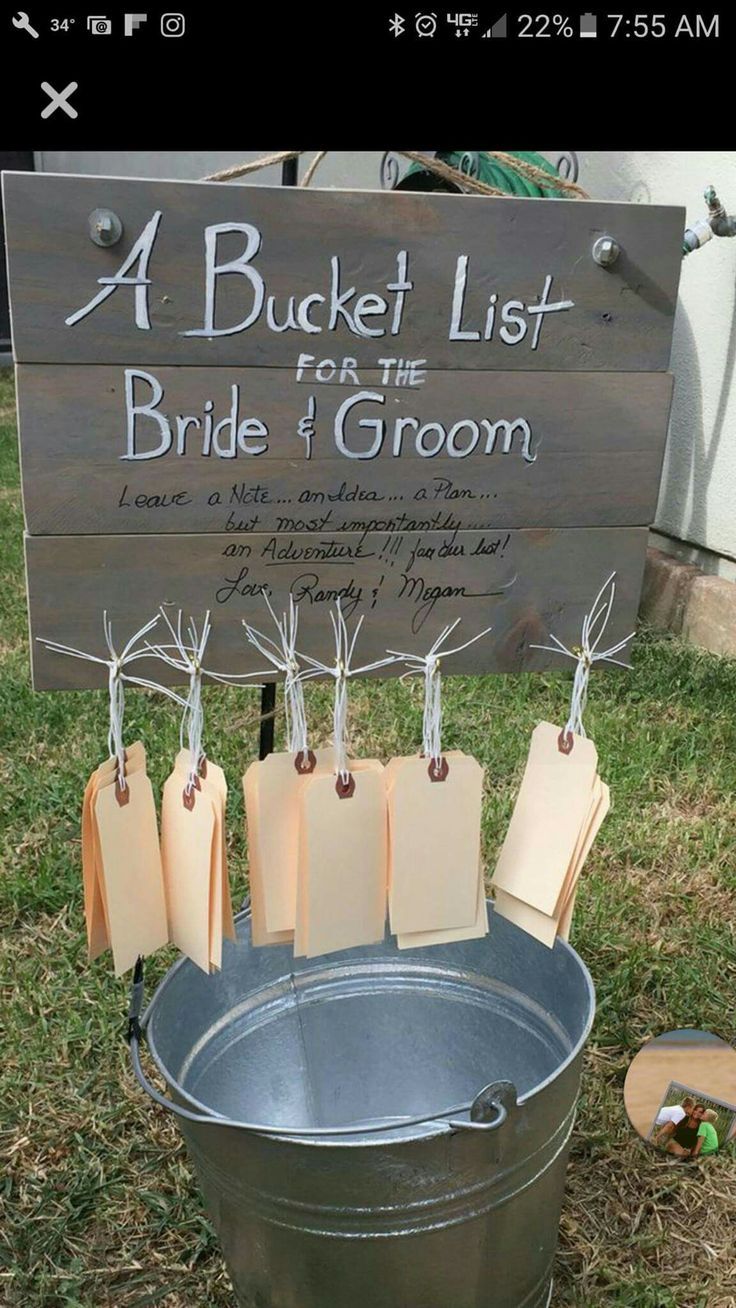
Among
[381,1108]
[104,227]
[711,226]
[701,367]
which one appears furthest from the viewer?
[701,367]

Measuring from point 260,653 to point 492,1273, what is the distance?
652 millimetres

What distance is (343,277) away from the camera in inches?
41.2

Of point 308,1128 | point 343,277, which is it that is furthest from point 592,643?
point 308,1128

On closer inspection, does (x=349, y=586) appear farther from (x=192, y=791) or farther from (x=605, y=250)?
(x=605, y=250)

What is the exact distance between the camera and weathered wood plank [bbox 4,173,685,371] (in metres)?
0.99

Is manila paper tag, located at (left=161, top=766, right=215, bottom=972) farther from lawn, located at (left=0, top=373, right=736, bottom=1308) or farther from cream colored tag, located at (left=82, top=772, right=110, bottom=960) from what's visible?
lawn, located at (left=0, top=373, right=736, bottom=1308)

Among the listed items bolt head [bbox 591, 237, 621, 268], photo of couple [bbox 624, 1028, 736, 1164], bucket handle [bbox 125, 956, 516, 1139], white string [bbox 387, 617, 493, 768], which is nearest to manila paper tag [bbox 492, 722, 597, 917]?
white string [bbox 387, 617, 493, 768]

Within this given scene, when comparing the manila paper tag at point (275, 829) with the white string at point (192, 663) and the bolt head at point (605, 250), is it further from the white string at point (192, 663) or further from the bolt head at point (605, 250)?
the bolt head at point (605, 250)

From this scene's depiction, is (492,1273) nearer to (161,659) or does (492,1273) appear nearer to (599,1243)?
(599,1243)

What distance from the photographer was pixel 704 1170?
151 centimetres

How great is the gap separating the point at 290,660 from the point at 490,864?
1121 millimetres

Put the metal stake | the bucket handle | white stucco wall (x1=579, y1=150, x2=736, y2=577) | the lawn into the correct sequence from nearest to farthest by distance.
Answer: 1. the bucket handle
2. the metal stake
3. the lawn
4. white stucco wall (x1=579, y1=150, x2=736, y2=577)

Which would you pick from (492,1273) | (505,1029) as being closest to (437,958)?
(505,1029)

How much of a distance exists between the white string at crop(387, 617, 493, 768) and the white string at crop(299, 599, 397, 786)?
0.03 m
